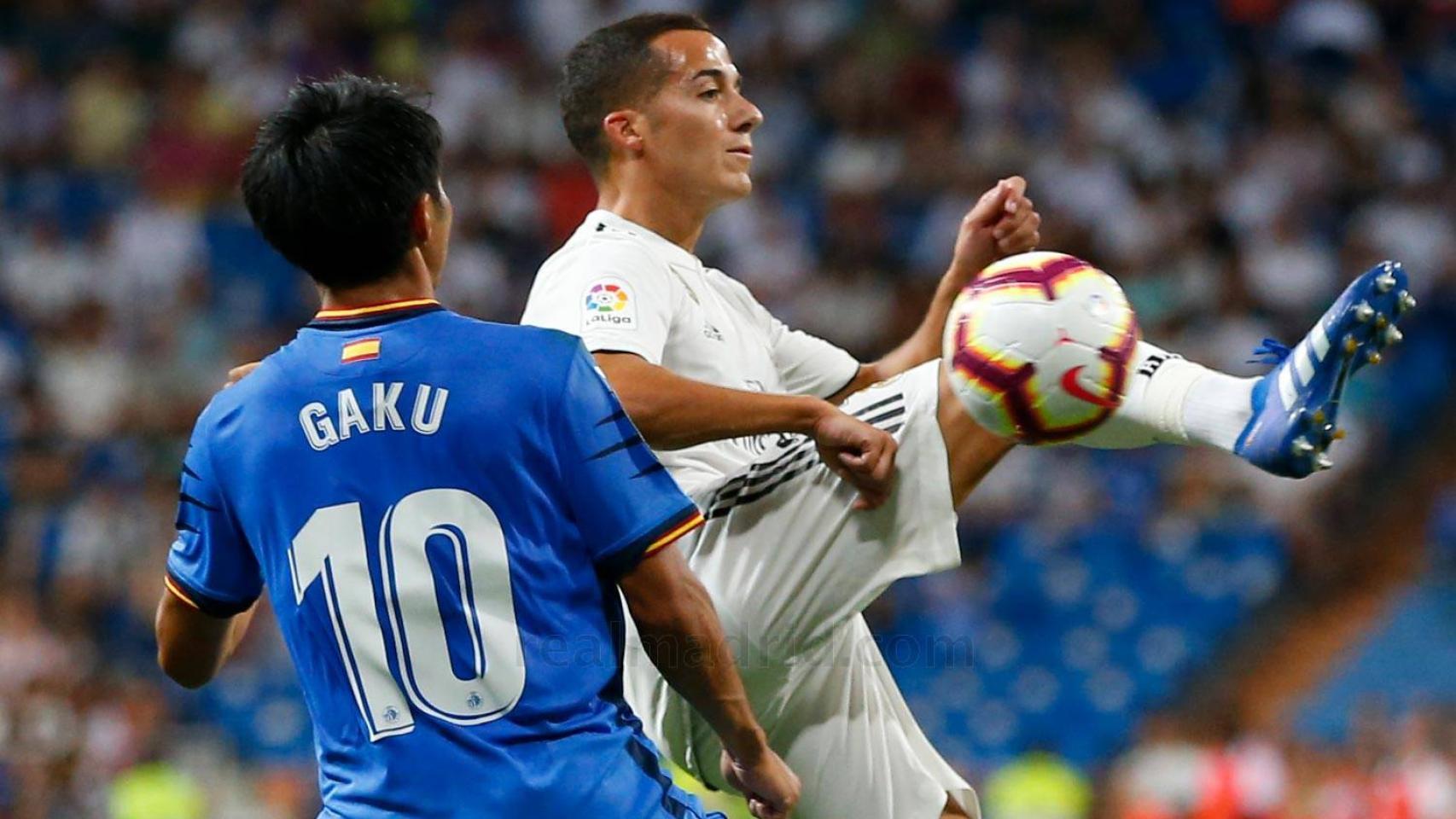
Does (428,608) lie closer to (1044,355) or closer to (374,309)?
(374,309)

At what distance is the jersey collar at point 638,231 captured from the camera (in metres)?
4.83

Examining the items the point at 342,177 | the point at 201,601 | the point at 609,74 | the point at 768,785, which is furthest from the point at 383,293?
the point at 609,74

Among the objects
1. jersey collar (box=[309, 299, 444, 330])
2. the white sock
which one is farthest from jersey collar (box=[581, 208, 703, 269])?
jersey collar (box=[309, 299, 444, 330])

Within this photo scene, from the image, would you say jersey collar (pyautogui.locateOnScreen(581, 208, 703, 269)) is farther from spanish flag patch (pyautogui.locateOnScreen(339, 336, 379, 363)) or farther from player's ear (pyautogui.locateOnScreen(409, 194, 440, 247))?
spanish flag patch (pyautogui.locateOnScreen(339, 336, 379, 363))

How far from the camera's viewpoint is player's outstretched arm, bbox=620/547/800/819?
11.0 ft

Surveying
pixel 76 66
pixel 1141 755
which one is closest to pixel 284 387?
pixel 1141 755

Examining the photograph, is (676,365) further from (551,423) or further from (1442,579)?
(1442,579)

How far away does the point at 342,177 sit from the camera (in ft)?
10.8

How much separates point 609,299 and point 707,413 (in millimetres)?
410

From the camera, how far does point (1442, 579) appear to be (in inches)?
446

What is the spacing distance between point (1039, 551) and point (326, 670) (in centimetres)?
833

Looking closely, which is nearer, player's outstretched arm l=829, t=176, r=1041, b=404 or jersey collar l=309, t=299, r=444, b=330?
jersey collar l=309, t=299, r=444, b=330

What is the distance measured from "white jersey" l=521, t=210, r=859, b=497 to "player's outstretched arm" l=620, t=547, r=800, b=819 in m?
1.03

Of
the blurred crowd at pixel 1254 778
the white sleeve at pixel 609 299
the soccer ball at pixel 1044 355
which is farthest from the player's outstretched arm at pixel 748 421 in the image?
the blurred crowd at pixel 1254 778
